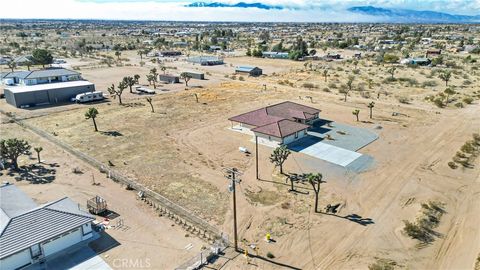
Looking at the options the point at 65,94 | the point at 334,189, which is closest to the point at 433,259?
the point at 334,189

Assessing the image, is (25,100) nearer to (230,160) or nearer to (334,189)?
(230,160)

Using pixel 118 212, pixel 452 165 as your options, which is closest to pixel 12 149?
pixel 118 212

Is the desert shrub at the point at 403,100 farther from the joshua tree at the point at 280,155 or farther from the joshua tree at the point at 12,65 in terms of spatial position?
the joshua tree at the point at 12,65

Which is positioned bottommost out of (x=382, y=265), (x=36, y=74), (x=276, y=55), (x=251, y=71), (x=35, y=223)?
(x=382, y=265)

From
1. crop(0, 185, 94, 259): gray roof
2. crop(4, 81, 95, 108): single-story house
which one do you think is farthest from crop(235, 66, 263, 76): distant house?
crop(0, 185, 94, 259): gray roof

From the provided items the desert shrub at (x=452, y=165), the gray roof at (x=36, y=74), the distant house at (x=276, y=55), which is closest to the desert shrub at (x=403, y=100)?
the desert shrub at (x=452, y=165)

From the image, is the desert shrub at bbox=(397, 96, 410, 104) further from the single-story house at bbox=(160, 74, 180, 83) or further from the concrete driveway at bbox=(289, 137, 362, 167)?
the single-story house at bbox=(160, 74, 180, 83)

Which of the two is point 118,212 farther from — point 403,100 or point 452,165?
point 403,100
